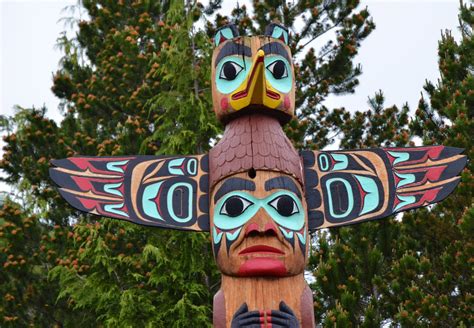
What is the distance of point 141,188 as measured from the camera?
5555mm

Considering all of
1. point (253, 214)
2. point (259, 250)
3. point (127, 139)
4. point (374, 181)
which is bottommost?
point (259, 250)

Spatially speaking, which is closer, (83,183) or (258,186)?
(258,186)

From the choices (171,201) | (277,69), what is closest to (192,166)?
(171,201)

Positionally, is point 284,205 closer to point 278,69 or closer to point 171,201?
point 171,201

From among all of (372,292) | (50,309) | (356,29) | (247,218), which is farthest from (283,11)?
(247,218)

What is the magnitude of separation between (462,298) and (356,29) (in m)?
5.64

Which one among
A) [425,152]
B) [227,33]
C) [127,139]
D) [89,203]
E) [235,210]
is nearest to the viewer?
[235,210]

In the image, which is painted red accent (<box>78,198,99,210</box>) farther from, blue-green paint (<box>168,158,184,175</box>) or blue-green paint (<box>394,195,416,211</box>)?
blue-green paint (<box>394,195,416,211</box>)

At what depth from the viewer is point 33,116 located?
37.4 feet

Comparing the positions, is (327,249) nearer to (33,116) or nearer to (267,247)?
(267,247)

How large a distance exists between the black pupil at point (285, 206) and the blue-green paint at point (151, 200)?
2.95ft

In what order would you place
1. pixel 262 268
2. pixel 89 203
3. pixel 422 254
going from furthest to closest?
1. pixel 422 254
2. pixel 89 203
3. pixel 262 268

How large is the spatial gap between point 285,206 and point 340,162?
78 centimetres

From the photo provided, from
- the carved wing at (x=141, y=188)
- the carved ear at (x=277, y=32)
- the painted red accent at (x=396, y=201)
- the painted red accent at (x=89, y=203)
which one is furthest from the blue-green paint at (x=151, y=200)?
the painted red accent at (x=396, y=201)
